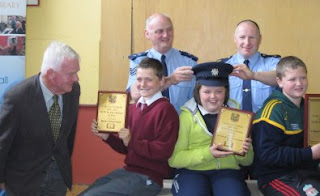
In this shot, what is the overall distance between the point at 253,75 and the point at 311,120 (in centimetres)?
54

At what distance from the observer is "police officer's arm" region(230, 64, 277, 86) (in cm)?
283

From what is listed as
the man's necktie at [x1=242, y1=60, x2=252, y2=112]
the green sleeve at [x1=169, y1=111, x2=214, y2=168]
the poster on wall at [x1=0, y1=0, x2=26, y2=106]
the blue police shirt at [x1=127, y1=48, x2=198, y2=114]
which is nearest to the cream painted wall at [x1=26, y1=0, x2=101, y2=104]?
the poster on wall at [x1=0, y1=0, x2=26, y2=106]

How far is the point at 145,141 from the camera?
99.8 inches

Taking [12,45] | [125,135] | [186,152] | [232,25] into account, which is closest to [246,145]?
[186,152]

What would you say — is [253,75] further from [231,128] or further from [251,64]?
[231,128]

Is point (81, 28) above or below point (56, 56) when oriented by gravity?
above

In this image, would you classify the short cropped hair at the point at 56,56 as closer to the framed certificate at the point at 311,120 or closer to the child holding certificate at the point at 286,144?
the child holding certificate at the point at 286,144

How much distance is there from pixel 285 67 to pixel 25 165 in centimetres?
180

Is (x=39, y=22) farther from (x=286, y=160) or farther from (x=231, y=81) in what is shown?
(x=286, y=160)

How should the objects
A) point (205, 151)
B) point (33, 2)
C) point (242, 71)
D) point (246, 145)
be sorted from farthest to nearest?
point (33, 2) → point (242, 71) → point (205, 151) → point (246, 145)

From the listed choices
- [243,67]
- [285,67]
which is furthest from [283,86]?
[243,67]

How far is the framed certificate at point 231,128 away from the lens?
2.42m

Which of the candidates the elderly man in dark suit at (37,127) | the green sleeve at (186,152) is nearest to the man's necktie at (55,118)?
the elderly man in dark suit at (37,127)

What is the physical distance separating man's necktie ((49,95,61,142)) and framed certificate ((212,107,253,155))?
1003mm
